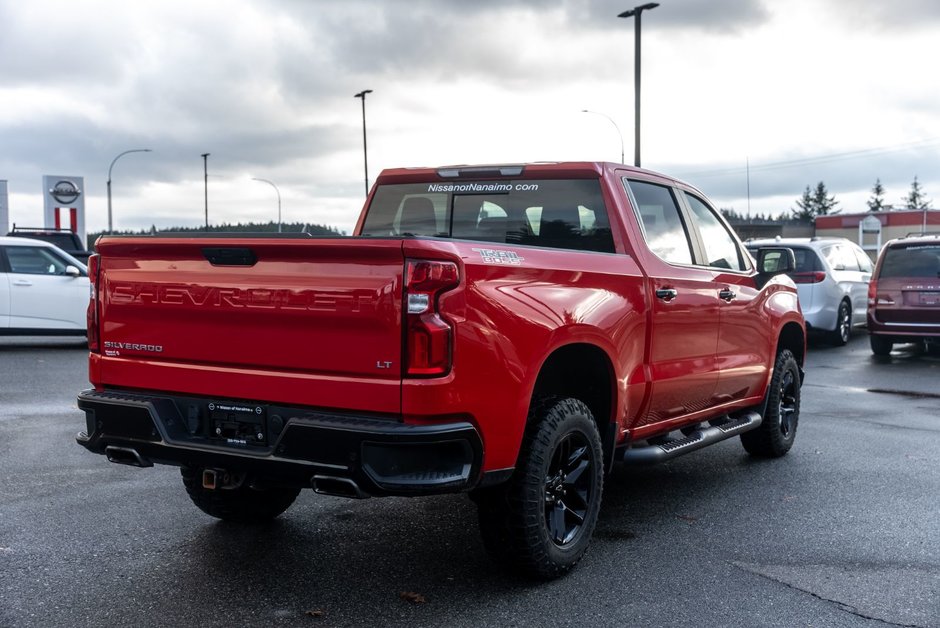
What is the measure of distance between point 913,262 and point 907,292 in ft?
1.50

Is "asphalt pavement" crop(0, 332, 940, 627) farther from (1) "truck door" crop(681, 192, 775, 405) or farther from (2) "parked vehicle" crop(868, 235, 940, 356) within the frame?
(2) "parked vehicle" crop(868, 235, 940, 356)

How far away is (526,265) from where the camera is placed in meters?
4.14

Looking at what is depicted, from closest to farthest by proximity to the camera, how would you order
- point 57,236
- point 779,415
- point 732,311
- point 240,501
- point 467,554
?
point 467,554, point 240,501, point 732,311, point 779,415, point 57,236

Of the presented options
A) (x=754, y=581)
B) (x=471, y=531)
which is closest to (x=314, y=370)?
(x=471, y=531)

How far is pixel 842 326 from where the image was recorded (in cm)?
1619

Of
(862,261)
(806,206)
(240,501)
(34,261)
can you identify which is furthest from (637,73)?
(806,206)

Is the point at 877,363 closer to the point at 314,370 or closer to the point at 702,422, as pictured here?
the point at 702,422

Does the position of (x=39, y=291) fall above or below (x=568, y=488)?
above

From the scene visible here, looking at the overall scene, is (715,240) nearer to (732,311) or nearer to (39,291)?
(732,311)

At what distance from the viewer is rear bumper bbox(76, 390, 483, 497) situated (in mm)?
3684

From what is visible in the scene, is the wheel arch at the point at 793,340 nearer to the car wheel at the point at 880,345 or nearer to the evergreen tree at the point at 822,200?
the car wheel at the point at 880,345

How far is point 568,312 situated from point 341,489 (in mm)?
1324

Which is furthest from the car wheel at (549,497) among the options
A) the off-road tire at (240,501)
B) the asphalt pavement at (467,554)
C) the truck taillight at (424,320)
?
the off-road tire at (240,501)

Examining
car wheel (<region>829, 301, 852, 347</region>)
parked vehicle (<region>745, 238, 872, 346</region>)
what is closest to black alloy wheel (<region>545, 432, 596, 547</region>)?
parked vehicle (<region>745, 238, 872, 346</region>)
